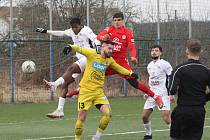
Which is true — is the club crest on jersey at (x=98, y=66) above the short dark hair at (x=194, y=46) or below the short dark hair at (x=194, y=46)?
below

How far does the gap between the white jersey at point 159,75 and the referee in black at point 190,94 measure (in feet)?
19.9

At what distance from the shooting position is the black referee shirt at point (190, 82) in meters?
9.29

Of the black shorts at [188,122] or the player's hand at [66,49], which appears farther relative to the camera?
the player's hand at [66,49]

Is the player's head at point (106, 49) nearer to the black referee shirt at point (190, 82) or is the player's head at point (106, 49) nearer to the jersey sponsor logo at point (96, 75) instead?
the jersey sponsor logo at point (96, 75)

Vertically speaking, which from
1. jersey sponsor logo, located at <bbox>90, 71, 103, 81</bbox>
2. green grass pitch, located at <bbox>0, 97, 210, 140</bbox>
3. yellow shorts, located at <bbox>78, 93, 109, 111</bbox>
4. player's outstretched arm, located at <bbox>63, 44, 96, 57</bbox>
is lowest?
green grass pitch, located at <bbox>0, 97, 210, 140</bbox>

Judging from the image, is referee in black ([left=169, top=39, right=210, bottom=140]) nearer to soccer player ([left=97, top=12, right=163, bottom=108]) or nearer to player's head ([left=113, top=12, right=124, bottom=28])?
soccer player ([left=97, top=12, right=163, bottom=108])

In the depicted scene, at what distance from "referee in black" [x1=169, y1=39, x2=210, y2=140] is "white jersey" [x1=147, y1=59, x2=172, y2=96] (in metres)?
6.05

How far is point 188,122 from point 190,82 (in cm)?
61

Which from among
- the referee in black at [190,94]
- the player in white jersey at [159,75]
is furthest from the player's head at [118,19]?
the referee in black at [190,94]

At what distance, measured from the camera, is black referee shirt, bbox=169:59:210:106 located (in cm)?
929

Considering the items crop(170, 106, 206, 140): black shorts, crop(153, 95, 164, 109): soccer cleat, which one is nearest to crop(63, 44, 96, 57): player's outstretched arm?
crop(153, 95, 164, 109): soccer cleat

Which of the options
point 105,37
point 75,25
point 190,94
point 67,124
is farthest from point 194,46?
point 67,124

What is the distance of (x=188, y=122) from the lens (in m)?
9.30

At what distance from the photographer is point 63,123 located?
18.3 metres
